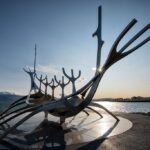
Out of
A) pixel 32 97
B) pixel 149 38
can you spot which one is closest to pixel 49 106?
pixel 149 38

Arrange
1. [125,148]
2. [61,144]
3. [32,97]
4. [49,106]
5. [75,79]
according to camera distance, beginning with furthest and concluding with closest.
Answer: [32,97] → [75,79] → [49,106] → [61,144] → [125,148]

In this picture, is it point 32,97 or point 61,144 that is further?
point 32,97

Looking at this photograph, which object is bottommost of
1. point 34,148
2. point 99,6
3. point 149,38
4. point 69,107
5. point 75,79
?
point 34,148

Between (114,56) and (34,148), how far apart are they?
848 centimetres

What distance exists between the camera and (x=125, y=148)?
36.8ft

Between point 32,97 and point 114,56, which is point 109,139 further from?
point 32,97

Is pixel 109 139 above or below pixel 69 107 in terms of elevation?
below

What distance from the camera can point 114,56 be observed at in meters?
16.7

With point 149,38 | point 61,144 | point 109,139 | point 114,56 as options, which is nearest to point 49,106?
point 61,144

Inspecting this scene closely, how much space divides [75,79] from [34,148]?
13638mm

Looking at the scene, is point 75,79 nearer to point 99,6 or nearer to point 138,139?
point 99,6

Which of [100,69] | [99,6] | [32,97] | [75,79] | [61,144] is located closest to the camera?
[61,144]

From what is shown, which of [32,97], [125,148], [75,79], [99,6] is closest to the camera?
[125,148]

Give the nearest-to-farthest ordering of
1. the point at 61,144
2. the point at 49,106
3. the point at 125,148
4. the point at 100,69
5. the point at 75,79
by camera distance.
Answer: the point at 125,148
the point at 61,144
the point at 49,106
the point at 100,69
the point at 75,79
